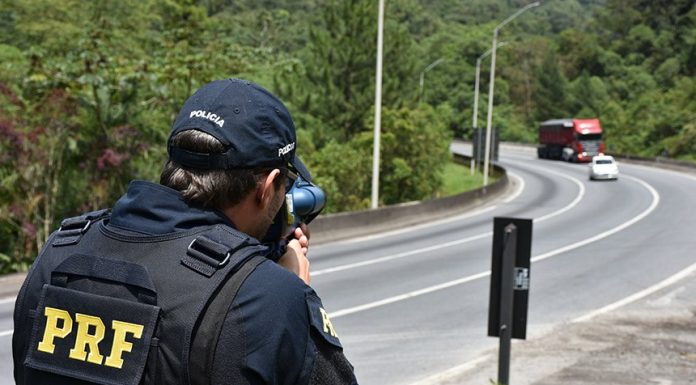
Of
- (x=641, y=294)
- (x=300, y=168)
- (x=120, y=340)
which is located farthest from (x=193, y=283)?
(x=641, y=294)

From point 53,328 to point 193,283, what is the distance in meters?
0.40

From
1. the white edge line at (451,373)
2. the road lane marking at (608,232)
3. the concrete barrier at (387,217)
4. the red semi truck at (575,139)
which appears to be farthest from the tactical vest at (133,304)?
the red semi truck at (575,139)

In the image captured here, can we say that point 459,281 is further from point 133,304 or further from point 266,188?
point 133,304

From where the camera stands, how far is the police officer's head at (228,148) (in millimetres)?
2096

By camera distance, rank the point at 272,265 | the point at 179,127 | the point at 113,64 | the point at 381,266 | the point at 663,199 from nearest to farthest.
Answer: the point at 272,265 → the point at 179,127 → the point at 381,266 → the point at 113,64 → the point at 663,199

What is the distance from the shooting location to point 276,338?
1884 millimetres

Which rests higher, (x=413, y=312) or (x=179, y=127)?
(x=179, y=127)

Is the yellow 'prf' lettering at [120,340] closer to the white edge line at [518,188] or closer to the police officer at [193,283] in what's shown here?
the police officer at [193,283]

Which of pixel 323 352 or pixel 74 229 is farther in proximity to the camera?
pixel 74 229

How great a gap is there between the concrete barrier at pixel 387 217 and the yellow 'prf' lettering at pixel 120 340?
62.1ft

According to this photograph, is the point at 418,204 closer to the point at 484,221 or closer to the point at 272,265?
the point at 484,221

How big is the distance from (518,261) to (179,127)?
5371 millimetres

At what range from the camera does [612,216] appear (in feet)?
94.6

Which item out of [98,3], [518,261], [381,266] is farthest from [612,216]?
[98,3]
